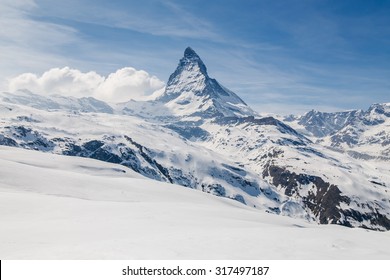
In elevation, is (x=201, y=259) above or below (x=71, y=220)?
above
